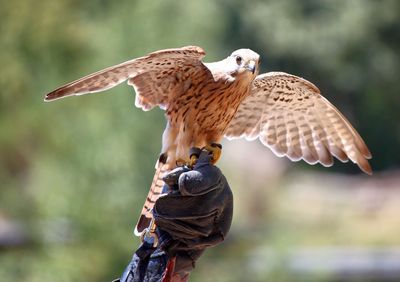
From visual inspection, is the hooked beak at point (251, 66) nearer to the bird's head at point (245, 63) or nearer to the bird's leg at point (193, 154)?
the bird's head at point (245, 63)

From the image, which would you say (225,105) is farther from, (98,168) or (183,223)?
(98,168)

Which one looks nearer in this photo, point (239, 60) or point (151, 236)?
point (151, 236)

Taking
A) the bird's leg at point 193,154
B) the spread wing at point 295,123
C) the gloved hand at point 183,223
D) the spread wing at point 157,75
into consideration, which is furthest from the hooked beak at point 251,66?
the gloved hand at point 183,223

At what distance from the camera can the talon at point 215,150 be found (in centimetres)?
440

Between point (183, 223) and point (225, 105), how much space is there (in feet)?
3.74

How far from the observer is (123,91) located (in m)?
12.7

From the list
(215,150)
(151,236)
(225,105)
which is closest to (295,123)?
(225,105)

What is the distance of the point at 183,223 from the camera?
12.1ft

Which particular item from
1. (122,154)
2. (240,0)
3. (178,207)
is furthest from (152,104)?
(240,0)

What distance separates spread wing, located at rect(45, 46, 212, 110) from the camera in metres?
4.31

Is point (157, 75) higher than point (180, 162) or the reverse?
higher

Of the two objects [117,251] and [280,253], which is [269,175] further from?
[117,251]

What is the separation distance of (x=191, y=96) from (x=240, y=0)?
21536 millimetres

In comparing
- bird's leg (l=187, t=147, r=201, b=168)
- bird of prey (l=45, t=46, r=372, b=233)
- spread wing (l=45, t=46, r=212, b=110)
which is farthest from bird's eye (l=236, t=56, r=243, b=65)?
bird's leg (l=187, t=147, r=201, b=168)
